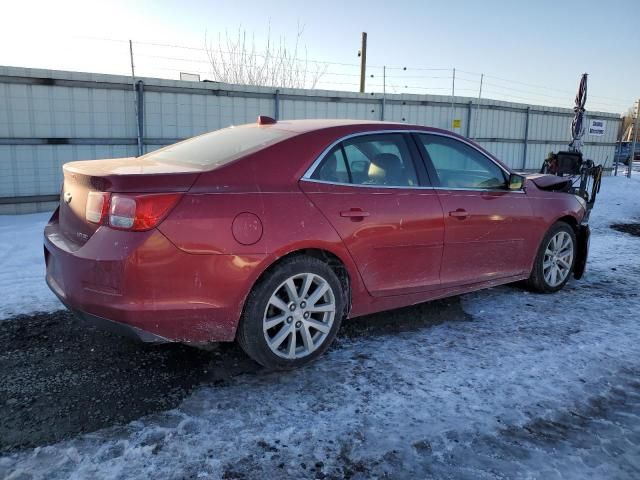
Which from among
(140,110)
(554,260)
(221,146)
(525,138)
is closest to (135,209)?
(221,146)

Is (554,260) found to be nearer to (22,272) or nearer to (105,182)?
(105,182)

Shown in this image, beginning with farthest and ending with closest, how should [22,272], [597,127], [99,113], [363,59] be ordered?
[363,59] → [597,127] → [99,113] → [22,272]

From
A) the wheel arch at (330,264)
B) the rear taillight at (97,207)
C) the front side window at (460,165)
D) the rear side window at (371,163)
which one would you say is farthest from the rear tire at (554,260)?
the rear taillight at (97,207)

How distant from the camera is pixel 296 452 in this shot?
242 cm

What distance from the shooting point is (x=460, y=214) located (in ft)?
13.0

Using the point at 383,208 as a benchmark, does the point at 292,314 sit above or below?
below

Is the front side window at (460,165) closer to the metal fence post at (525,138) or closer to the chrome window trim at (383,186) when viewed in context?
the chrome window trim at (383,186)

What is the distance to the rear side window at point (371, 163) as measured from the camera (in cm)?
337

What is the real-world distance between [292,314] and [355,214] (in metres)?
0.76

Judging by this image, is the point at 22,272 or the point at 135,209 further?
the point at 22,272

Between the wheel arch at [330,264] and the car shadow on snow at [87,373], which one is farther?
the wheel arch at [330,264]

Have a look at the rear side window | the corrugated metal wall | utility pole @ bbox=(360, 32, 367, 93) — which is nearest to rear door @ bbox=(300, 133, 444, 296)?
the rear side window

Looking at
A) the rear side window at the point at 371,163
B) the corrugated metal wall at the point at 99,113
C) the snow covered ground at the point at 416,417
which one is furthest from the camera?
the corrugated metal wall at the point at 99,113

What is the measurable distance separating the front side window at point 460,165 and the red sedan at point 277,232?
0.04 ft
